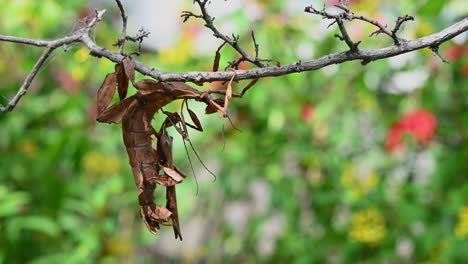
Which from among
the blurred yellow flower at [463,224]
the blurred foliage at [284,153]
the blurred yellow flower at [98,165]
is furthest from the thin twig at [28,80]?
the blurred yellow flower at [98,165]

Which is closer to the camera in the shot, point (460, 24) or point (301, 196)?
point (460, 24)

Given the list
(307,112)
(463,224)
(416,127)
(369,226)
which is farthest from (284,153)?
(463,224)

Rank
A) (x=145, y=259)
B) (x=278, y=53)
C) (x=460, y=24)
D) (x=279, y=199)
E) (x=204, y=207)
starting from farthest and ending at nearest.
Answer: (x=145, y=259) < (x=204, y=207) < (x=279, y=199) < (x=278, y=53) < (x=460, y=24)

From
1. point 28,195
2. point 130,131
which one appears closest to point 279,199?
point 28,195

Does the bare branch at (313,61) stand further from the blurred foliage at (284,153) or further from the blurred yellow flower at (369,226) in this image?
the blurred yellow flower at (369,226)

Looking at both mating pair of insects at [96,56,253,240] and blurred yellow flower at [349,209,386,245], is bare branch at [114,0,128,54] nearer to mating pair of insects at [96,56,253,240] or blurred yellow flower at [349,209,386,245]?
mating pair of insects at [96,56,253,240]

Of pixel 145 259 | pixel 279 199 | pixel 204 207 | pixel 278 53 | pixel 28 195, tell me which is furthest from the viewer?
pixel 145 259

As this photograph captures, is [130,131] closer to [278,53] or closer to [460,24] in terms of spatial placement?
[460,24]
